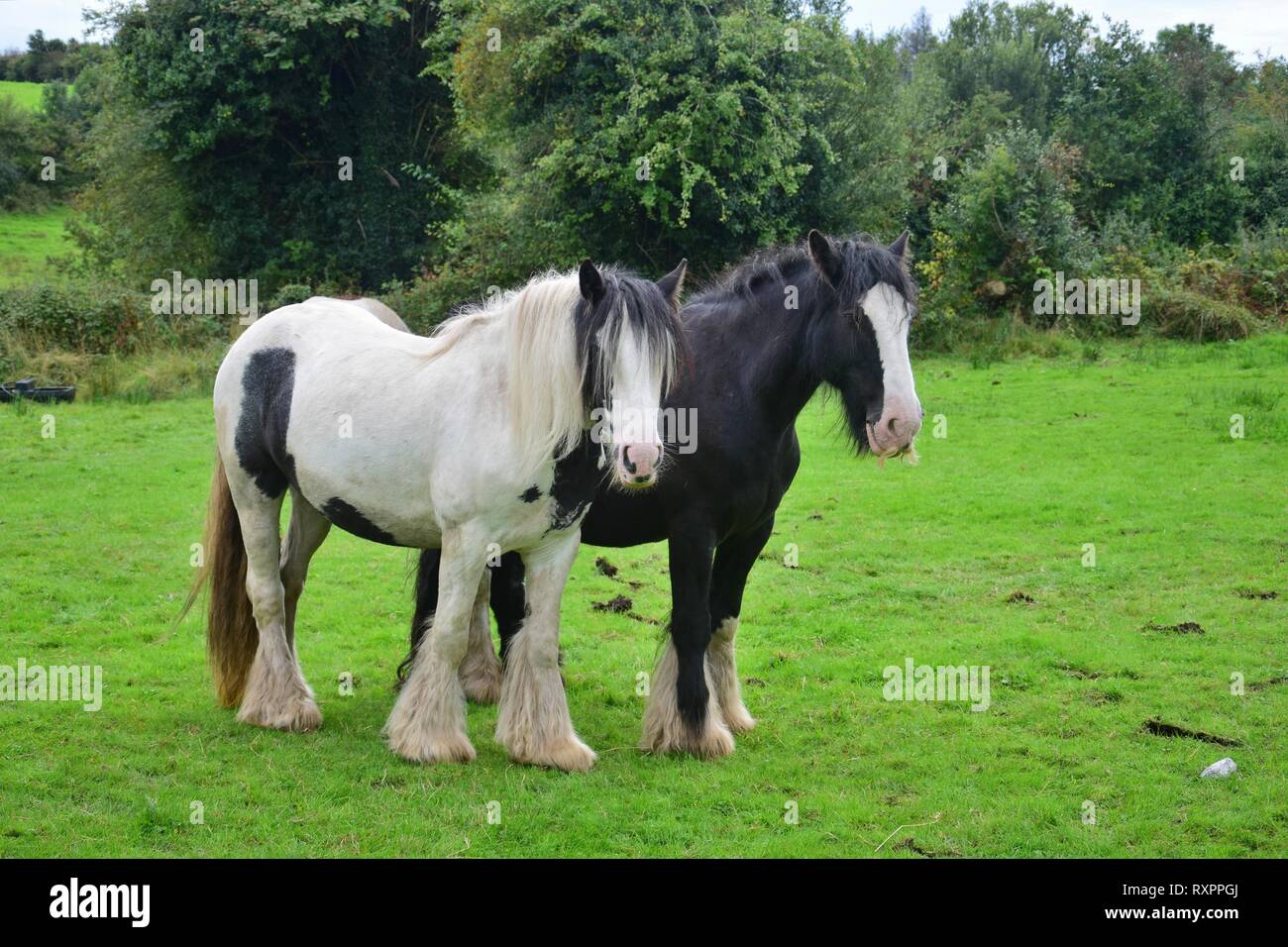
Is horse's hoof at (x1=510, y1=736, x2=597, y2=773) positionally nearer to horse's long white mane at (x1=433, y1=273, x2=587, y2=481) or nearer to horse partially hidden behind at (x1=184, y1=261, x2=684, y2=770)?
horse partially hidden behind at (x1=184, y1=261, x2=684, y2=770)

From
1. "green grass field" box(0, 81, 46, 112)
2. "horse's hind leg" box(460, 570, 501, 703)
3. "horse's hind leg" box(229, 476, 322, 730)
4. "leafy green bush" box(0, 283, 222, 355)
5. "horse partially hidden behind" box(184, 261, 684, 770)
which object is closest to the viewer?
"horse partially hidden behind" box(184, 261, 684, 770)

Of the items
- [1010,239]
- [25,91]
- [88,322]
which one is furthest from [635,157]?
[25,91]

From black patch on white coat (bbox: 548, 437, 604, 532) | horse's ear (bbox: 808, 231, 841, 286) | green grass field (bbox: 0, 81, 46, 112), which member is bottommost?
black patch on white coat (bbox: 548, 437, 604, 532)

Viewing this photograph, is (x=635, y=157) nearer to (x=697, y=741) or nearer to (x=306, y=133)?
(x=306, y=133)

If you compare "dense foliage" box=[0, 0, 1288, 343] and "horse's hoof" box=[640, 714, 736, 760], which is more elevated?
"dense foliage" box=[0, 0, 1288, 343]

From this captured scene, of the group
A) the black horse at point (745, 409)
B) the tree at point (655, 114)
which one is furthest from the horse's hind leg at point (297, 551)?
the tree at point (655, 114)

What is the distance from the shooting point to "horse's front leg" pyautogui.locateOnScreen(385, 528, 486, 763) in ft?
18.7

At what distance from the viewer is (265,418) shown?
635 centimetres

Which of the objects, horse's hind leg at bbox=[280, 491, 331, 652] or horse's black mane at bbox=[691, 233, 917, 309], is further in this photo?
horse's hind leg at bbox=[280, 491, 331, 652]

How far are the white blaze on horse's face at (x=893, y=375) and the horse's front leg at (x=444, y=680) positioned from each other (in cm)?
202

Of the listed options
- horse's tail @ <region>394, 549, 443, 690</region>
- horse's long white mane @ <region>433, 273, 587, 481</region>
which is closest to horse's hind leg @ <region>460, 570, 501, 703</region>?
horse's tail @ <region>394, 549, 443, 690</region>

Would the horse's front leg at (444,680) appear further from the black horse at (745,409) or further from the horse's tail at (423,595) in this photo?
the black horse at (745,409)
